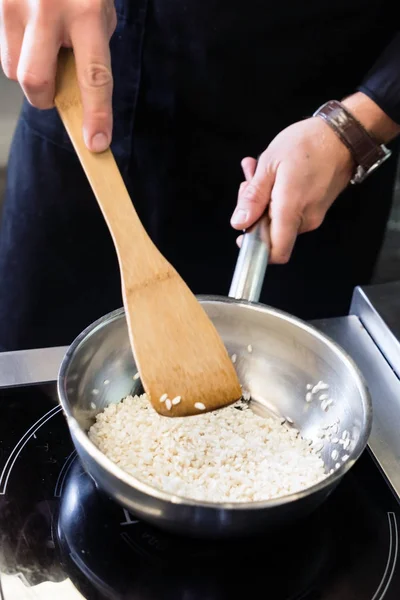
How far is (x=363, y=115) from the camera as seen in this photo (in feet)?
3.01

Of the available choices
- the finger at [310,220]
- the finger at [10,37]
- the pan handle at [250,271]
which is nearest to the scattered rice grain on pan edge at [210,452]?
the pan handle at [250,271]

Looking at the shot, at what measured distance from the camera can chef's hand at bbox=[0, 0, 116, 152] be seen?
2.18 ft

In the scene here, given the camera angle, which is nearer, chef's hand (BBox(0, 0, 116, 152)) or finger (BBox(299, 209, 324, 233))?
chef's hand (BBox(0, 0, 116, 152))

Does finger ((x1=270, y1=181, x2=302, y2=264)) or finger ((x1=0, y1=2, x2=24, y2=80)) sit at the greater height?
finger ((x1=0, y1=2, x2=24, y2=80))

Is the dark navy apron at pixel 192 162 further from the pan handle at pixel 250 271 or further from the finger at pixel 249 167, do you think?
the pan handle at pixel 250 271

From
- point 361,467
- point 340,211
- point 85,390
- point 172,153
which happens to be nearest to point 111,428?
point 85,390

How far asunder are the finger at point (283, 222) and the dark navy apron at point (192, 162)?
231mm

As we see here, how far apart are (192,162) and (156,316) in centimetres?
45

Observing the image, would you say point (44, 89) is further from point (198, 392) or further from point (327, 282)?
point (327, 282)

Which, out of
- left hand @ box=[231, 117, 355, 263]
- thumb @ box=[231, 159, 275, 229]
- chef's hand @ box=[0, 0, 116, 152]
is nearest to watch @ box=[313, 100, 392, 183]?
left hand @ box=[231, 117, 355, 263]

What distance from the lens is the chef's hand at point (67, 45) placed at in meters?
0.66

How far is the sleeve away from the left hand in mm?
79

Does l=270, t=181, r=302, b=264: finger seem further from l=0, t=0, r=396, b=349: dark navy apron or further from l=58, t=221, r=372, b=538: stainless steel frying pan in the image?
l=0, t=0, r=396, b=349: dark navy apron

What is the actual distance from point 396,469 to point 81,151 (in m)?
0.44
